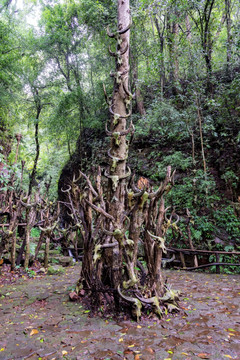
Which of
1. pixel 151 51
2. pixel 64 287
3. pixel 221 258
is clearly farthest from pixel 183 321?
pixel 151 51

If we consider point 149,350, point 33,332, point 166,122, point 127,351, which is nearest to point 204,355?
point 149,350

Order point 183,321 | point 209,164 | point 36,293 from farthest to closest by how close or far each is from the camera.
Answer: point 209,164, point 36,293, point 183,321

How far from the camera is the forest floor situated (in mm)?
2645

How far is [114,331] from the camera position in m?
3.12

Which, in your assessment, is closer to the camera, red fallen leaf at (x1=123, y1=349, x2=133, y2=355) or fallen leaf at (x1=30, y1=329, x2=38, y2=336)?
red fallen leaf at (x1=123, y1=349, x2=133, y2=355)

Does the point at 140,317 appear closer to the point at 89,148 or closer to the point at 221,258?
the point at 221,258

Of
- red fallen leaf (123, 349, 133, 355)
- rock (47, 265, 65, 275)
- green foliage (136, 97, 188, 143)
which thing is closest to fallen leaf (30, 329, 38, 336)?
red fallen leaf (123, 349, 133, 355)

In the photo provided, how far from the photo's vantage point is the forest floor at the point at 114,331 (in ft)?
8.68

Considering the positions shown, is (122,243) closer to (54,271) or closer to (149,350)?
(149,350)

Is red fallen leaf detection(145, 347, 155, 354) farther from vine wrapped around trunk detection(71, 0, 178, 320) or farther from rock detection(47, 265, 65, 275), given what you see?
rock detection(47, 265, 65, 275)

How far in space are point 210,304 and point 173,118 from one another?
7936 millimetres

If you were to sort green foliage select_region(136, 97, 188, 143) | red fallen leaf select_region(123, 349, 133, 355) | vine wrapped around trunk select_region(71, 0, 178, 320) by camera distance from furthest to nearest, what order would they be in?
green foliage select_region(136, 97, 188, 143), vine wrapped around trunk select_region(71, 0, 178, 320), red fallen leaf select_region(123, 349, 133, 355)

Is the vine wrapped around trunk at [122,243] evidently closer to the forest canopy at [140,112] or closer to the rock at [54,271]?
the forest canopy at [140,112]

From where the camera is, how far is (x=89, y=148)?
49.7 feet
